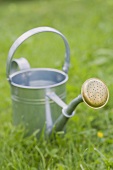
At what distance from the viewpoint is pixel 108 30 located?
15.5 feet

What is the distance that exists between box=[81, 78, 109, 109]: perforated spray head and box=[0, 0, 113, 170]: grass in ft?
1.04

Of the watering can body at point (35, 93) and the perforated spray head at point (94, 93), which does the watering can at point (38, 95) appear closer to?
the watering can body at point (35, 93)

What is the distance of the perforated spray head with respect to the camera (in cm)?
189

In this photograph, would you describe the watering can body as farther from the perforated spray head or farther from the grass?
the perforated spray head

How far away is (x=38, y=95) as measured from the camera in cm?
231

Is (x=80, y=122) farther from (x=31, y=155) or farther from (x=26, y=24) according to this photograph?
(x=26, y=24)

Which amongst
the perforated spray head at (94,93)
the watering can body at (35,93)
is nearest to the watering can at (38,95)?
the watering can body at (35,93)

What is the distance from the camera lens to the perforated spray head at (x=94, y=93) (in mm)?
1886

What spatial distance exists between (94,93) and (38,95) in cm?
50

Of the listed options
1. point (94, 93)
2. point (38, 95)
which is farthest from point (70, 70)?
point (94, 93)

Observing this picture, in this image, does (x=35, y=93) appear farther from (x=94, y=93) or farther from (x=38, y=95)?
(x=94, y=93)

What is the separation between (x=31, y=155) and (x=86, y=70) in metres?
1.48

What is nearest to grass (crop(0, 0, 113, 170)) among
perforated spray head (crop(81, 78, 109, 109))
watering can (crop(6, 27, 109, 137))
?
watering can (crop(6, 27, 109, 137))

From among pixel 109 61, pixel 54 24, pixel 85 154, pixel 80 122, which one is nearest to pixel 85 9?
pixel 54 24
